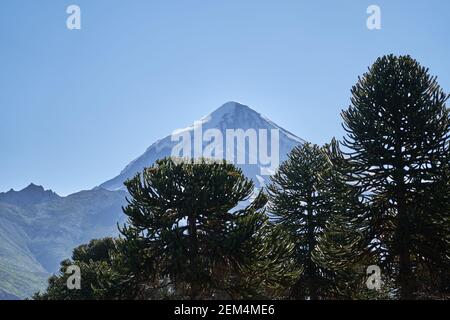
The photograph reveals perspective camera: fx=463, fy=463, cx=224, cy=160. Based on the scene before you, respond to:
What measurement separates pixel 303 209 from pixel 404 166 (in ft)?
20.7

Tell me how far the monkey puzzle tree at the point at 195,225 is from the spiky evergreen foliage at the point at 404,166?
4.25m

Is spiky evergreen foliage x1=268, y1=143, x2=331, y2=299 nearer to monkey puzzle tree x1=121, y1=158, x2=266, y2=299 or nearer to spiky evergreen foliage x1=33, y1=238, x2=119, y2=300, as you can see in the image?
monkey puzzle tree x1=121, y1=158, x2=266, y2=299

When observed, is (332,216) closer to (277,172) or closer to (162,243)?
(277,172)

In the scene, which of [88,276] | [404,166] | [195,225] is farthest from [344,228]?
[88,276]

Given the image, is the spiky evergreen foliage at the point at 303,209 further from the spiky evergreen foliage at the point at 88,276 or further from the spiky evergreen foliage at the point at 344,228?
the spiky evergreen foliage at the point at 88,276

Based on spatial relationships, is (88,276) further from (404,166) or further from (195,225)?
(404,166)

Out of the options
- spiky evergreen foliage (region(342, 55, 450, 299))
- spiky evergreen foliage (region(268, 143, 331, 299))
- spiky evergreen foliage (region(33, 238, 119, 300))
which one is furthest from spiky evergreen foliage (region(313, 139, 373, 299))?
spiky evergreen foliage (region(33, 238, 119, 300))

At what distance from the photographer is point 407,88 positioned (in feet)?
53.4

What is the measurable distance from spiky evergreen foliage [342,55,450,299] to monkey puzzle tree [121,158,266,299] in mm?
4250

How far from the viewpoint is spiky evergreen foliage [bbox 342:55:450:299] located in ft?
49.0

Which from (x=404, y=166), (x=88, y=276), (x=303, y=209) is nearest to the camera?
(x=404, y=166)

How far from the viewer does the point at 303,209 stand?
832 inches

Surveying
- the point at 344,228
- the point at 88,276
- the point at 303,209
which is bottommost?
the point at 88,276
